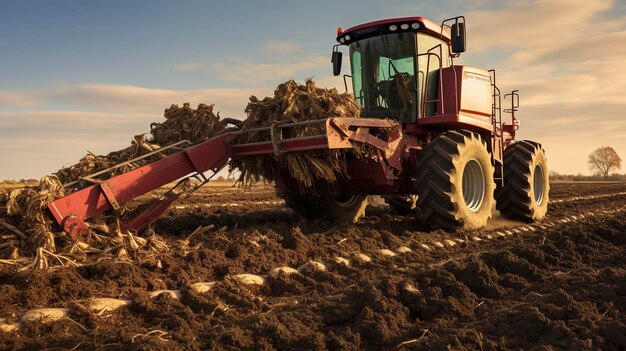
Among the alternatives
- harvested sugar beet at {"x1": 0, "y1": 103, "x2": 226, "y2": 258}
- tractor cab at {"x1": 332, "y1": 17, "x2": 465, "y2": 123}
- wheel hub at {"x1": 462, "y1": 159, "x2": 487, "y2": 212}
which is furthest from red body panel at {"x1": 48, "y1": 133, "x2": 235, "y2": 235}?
wheel hub at {"x1": 462, "y1": 159, "x2": 487, "y2": 212}

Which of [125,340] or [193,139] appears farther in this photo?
[193,139]

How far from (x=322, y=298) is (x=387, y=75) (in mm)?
4874

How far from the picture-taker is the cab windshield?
8.01m

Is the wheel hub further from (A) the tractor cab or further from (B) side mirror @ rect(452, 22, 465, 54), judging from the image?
(B) side mirror @ rect(452, 22, 465, 54)

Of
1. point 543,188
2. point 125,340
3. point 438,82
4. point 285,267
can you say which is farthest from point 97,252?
point 543,188

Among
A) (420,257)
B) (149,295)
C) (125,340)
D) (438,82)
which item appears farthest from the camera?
(438,82)

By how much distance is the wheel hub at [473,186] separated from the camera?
805cm

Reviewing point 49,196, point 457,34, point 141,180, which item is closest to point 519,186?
point 457,34

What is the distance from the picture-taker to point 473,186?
8.14m

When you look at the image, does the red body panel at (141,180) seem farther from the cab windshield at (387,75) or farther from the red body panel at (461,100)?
the red body panel at (461,100)

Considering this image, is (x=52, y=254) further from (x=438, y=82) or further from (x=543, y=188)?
(x=543, y=188)

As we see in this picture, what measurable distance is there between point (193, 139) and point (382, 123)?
7.70ft

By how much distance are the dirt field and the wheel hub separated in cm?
193

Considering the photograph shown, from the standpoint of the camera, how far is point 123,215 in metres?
6.04
